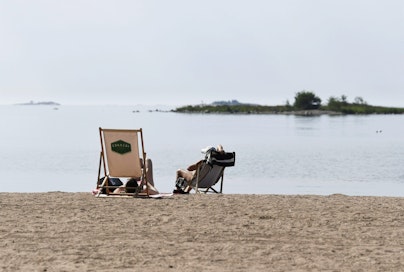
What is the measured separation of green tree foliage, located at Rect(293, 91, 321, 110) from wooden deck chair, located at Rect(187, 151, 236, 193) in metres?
103

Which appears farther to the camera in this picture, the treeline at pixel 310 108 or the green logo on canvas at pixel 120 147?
the treeline at pixel 310 108

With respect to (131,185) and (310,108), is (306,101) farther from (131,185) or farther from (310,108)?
(131,185)

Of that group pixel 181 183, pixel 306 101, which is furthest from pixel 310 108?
pixel 181 183

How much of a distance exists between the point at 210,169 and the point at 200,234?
4.54 meters

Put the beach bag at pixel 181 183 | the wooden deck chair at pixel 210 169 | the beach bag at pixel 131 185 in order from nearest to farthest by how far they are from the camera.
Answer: the beach bag at pixel 131 185, the wooden deck chair at pixel 210 169, the beach bag at pixel 181 183

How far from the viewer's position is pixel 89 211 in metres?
8.45

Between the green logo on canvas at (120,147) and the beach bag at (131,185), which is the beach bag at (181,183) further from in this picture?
the green logo on canvas at (120,147)

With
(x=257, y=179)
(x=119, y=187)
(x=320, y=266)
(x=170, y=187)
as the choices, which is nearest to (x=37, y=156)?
(x=257, y=179)

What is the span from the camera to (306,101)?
117 m

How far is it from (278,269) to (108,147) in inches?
184

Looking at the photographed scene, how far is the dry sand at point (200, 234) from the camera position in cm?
583

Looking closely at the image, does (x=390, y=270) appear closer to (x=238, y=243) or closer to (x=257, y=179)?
(x=238, y=243)

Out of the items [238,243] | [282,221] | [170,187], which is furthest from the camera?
[170,187]

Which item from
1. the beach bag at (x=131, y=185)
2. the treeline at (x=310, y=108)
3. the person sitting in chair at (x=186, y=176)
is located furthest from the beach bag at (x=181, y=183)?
the treeline at (x=310, y=108)
